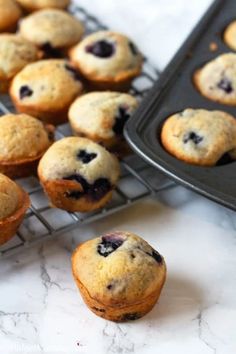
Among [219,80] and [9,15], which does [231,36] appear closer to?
[219,80]

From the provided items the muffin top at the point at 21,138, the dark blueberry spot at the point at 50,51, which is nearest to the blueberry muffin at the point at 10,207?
the muffin top at the point at 21,138

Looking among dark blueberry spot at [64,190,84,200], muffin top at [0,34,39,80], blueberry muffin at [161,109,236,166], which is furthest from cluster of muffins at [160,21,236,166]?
muffin top at [0,34,39,80]

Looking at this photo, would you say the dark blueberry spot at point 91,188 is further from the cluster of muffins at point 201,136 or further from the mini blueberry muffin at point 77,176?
the cluster of muffins at point 201,136

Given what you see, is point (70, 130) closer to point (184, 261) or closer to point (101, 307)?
point (184, 261)

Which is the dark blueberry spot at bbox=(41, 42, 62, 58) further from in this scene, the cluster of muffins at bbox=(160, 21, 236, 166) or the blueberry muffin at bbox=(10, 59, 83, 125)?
the cluster of muffins at bbox=(160, 21, 236, 166)

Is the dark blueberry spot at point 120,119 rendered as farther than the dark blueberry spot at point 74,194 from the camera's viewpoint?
Yes
